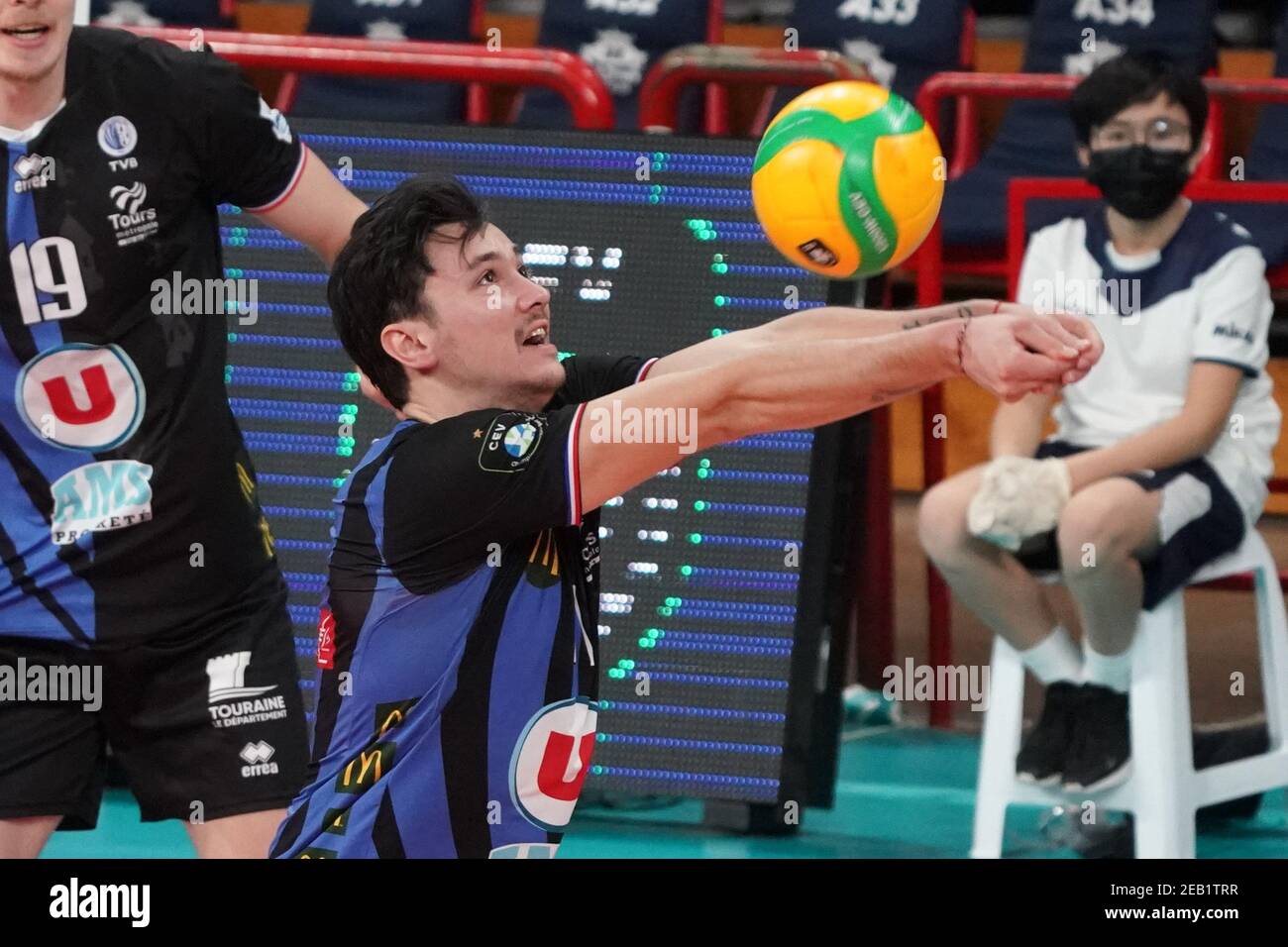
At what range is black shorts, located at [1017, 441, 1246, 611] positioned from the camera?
452cm

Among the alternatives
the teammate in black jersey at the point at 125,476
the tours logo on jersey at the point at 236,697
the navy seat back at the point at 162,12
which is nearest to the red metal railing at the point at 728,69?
the teammate in black jersey at the point at 125,476

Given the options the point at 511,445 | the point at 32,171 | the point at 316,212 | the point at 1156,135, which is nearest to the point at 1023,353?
the point at 511,445

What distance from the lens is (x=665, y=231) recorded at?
4.81 meters

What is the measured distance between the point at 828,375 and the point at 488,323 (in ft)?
1.68

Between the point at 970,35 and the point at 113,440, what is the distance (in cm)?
509

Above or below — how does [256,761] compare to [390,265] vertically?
below

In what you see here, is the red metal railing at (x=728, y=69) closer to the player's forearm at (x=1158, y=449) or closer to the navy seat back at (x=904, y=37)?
the player's forearm at (x=1158, y=449)

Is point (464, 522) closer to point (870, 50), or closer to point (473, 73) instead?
point (473, 73)

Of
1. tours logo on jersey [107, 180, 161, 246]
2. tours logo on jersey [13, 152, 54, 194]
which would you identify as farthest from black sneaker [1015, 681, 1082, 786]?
tours logo on jersey [13, 152, 54, 194]

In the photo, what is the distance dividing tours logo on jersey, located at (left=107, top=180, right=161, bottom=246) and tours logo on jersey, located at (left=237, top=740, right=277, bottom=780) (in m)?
0.84

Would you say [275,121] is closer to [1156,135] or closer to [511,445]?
[511,445]

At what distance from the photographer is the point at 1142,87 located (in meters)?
4.79

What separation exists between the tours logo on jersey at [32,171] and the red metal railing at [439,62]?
6.53 ft
